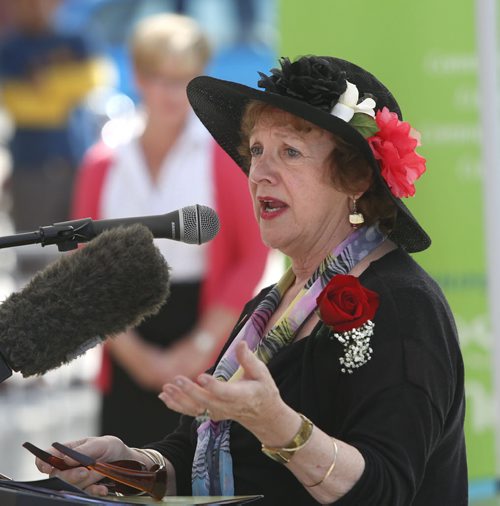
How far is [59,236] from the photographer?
2.22 meters

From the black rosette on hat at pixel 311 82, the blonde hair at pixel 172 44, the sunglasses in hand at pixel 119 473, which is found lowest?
the sunglasses in hand at pixel 119 473

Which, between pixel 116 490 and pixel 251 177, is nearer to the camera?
pixel 116 490

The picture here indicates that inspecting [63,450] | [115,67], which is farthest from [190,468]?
[115,67]

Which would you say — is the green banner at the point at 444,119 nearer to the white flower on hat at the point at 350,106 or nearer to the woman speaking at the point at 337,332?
the woman speaking at the point at 337,332

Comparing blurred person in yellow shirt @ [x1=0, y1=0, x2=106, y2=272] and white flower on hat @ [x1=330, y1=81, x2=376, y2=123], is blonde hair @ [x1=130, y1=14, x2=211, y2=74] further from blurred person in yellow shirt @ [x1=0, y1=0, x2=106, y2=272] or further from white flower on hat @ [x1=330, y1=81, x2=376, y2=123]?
white flower on hat @ [x1=330, y1=81, x2=376, y2=123]

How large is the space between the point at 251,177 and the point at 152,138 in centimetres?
322

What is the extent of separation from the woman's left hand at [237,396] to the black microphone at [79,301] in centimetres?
27

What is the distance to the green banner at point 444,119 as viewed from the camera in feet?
13.8

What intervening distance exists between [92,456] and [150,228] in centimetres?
63

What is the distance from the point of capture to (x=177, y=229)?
7.59 feet

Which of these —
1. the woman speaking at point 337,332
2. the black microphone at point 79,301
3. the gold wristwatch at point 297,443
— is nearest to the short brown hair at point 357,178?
the woman speaking at point 337,332

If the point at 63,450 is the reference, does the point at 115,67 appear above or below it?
above

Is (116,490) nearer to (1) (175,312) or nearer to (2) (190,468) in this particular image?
(2) (190,468)

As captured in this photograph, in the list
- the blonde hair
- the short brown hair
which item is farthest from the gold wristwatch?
the blonde hair
